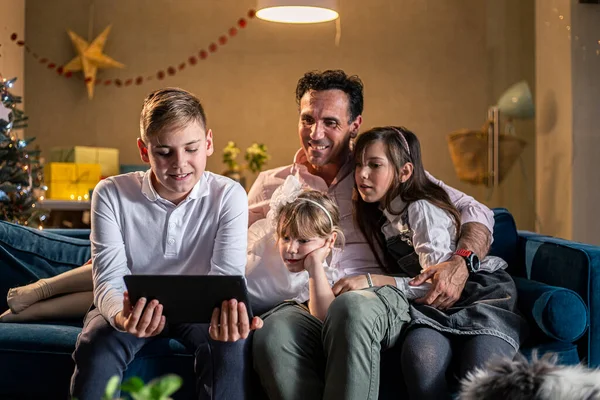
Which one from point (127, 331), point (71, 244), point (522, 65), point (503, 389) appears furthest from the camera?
point (522, 65)

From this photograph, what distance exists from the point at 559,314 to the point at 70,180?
13.5ft

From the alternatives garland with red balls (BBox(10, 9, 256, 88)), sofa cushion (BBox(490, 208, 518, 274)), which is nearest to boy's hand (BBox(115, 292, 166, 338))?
sofa cushion (BBox(490, 208, 518, 274))

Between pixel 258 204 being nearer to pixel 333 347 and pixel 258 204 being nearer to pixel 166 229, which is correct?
pixel 166 229

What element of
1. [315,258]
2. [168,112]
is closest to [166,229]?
[168,112]

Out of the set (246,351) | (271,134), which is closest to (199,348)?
(246,351)

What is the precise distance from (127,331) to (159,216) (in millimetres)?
362

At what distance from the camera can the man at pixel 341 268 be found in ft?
6.46

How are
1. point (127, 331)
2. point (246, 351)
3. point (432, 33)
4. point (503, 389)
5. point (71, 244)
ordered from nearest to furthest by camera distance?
point (503, 389) → point (127, 331) → point (246, 351) → point (71, 244) → point (432, 33)

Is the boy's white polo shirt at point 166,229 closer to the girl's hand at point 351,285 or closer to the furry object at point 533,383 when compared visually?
the girl's hand at point 351,285

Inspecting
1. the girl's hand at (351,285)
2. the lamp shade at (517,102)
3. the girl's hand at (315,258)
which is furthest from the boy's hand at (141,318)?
the lamp shade at (517,102)

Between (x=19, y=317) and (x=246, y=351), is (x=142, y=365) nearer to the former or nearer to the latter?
(x=246, y=351)

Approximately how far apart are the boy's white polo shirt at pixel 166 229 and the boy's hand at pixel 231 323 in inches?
8.2

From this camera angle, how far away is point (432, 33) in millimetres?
6594

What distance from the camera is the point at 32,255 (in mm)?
2727
